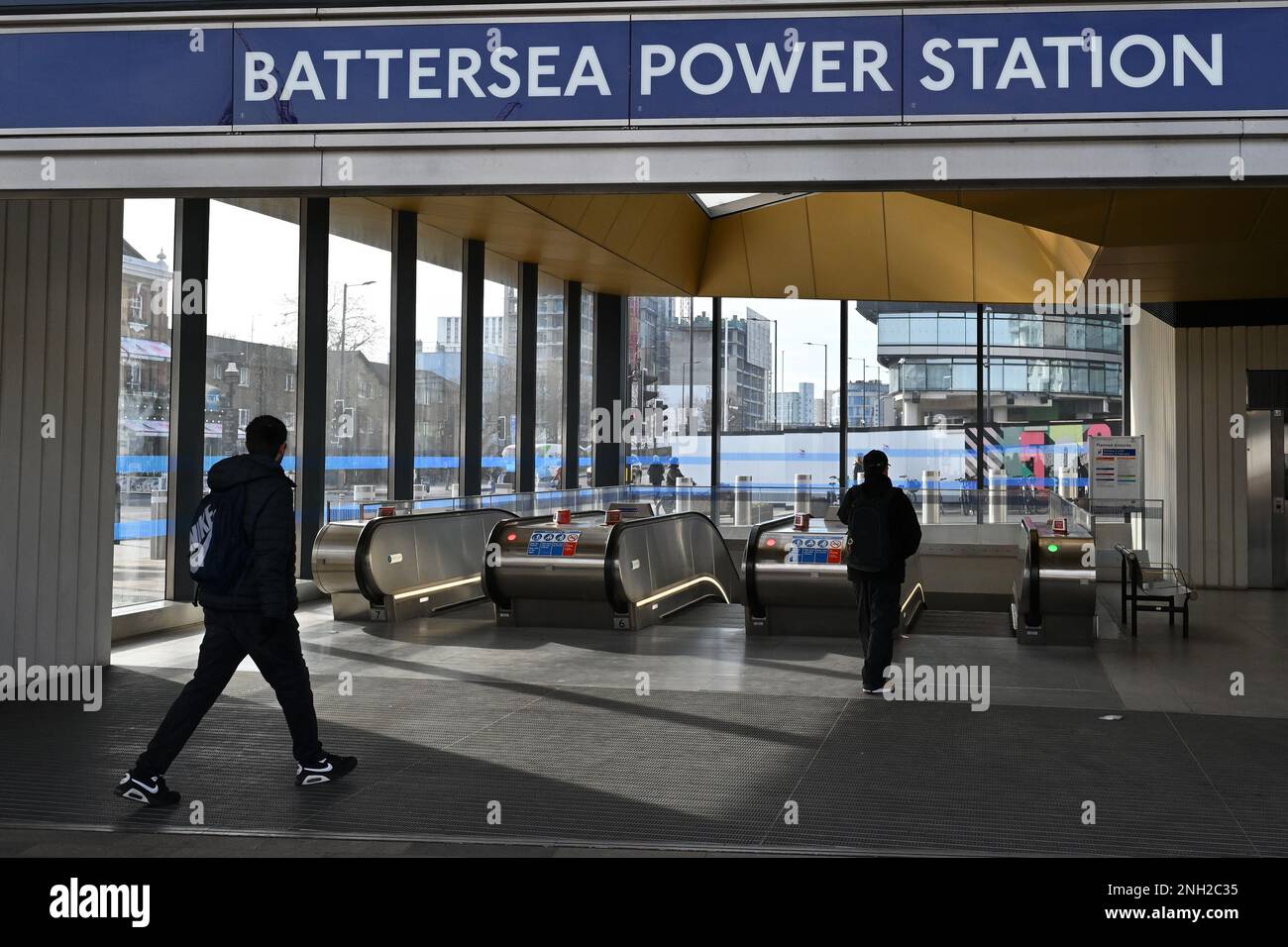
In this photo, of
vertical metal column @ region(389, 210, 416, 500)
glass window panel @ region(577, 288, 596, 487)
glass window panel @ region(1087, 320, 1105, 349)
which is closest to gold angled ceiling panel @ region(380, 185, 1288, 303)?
vertical metal column @ region(389, 210, 416, 500)

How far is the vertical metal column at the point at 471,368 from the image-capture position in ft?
52.7

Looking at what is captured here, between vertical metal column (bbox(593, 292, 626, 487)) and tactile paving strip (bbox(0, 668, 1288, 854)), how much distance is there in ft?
41.9

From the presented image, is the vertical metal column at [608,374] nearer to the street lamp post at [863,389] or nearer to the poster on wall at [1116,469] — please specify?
the street lamp post at [863,389]

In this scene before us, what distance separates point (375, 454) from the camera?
14133 millimetres

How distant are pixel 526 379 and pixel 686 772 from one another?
1261 centimetres

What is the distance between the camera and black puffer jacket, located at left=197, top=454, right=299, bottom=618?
5293 mm

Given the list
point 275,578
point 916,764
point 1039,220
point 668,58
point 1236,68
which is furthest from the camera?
A: point 1039,220

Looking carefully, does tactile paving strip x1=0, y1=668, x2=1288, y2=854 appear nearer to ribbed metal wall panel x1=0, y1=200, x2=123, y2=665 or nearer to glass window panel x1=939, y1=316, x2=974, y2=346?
ribbed metal wall panel x1=0, y1=200, x2=123, y2=665

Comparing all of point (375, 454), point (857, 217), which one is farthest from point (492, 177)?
point (857, 217)

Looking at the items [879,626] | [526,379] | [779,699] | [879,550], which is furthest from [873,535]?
[526,379]

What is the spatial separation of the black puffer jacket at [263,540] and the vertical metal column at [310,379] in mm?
7496

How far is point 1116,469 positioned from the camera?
14.5m

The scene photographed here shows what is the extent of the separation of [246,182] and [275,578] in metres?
1.78
